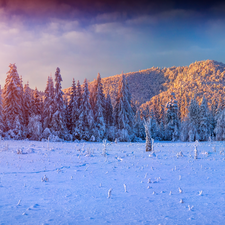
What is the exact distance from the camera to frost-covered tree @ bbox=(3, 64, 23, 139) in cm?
3341

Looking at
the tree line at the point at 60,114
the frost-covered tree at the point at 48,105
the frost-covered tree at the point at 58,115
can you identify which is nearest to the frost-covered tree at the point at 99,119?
the tree line at the point at 60,114

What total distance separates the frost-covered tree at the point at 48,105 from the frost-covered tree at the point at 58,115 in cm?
82

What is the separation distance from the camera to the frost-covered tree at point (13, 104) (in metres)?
33.4

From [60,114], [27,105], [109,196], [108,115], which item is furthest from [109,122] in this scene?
[109,196]

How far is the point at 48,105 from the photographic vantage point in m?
37.2

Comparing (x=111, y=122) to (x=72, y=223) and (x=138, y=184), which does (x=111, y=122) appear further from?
(x=72, y=223)

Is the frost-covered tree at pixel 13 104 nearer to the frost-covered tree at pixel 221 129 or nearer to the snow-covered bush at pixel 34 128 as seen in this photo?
the snow-covered bush at pixel 34 128

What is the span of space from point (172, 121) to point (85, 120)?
21514mm

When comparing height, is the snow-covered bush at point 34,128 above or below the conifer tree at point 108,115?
below

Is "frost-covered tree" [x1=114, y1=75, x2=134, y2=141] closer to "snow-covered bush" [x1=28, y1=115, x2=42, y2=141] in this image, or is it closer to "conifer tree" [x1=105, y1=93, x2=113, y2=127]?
"conifer tree" [x1=105, y1=93, x2=113, y2=127]

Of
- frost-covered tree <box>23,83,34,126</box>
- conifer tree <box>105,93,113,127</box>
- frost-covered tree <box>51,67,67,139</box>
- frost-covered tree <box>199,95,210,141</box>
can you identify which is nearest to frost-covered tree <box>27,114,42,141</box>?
frost-covered tree <box>51,67,67,139</box>

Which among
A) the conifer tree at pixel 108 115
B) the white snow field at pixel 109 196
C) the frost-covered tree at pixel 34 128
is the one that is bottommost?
the white snow field at pixel 109 196

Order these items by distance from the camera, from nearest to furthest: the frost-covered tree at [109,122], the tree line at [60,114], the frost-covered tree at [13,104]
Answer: the frost-covered tree at [13,104] < the tree line at [60,114] < the frost-covered tree at [109,122]

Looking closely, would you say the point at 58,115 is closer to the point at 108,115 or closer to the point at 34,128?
the point at 34,128
